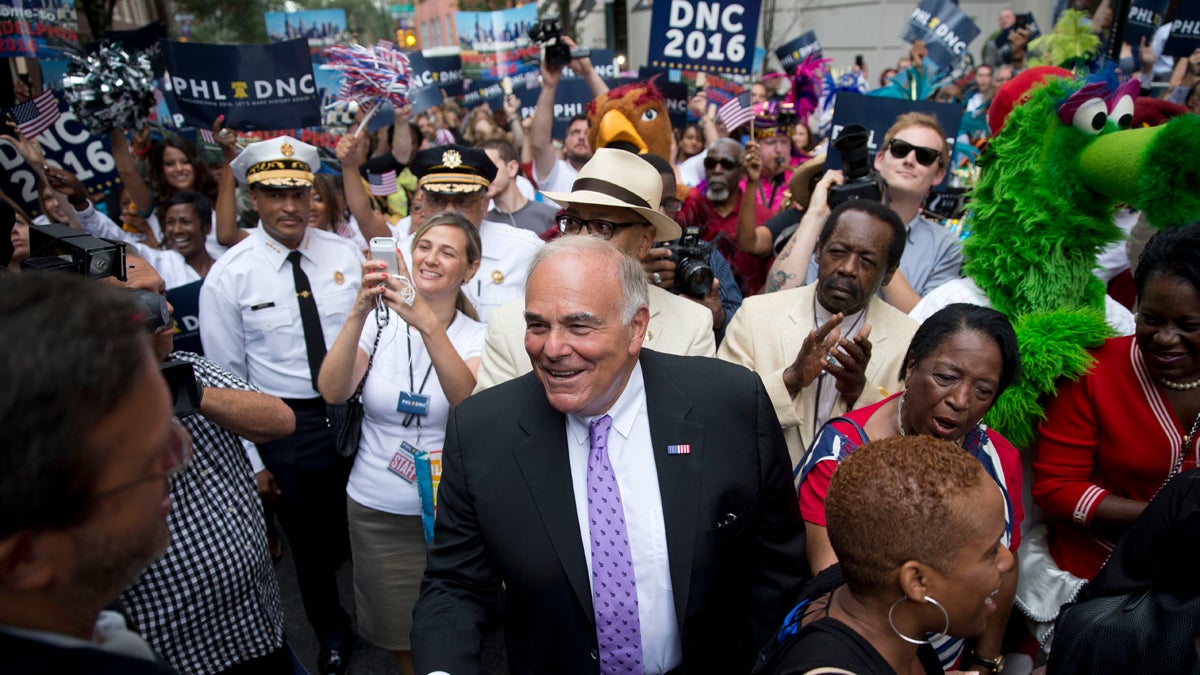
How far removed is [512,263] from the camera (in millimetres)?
4203

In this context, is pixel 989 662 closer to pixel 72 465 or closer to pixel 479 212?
pixel 72 465

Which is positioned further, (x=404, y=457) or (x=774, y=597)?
(x=404, y=457)

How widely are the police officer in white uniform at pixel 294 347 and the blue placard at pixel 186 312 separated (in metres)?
0.51

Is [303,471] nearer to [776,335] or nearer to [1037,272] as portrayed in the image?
[776,335]

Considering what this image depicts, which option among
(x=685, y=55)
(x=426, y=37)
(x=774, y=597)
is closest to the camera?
(x=774, y=597)

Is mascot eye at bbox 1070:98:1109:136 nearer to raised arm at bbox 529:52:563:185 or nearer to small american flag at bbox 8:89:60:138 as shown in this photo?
raised arm at bbox 529:52:563:185

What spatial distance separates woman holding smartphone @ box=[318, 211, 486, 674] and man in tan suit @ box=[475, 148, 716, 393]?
23 centimetres

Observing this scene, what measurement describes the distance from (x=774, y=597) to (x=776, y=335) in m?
1.12

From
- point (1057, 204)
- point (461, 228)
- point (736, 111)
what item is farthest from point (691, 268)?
point (736, 111)

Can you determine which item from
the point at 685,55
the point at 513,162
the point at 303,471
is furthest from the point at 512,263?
the point at 685,55

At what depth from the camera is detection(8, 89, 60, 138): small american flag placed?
15.2ft

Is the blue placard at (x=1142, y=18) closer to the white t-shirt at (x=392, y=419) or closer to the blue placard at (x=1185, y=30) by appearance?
the blue placard at (x=1185, y=30)

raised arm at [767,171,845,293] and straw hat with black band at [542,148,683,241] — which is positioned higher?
straw hat with black band at [542,148,683,241]

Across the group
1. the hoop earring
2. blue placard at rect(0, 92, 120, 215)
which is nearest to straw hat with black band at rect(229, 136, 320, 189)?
blue placard at rect(0, 92, 120, 215)
